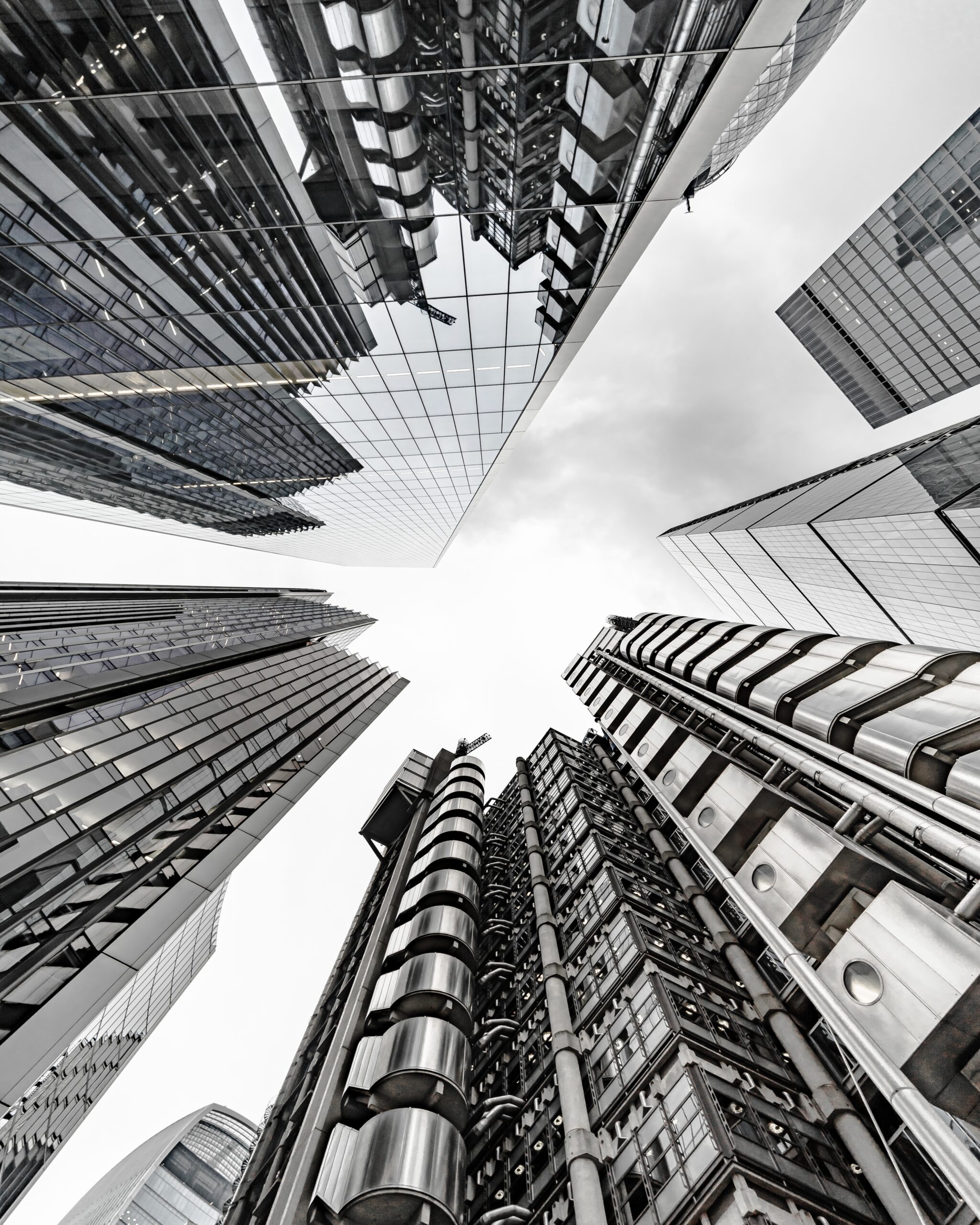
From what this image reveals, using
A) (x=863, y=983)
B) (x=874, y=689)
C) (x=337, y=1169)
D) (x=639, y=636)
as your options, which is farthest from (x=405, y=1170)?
(x=639, y=636)

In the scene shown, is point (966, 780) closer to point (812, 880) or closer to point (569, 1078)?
point (812, 880)

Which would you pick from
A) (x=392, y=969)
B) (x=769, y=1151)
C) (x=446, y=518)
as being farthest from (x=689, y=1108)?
(x=446, y=518)

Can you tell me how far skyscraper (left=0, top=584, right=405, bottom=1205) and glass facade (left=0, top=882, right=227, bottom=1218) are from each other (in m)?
31.0

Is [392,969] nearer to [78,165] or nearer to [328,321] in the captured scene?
[328,321]

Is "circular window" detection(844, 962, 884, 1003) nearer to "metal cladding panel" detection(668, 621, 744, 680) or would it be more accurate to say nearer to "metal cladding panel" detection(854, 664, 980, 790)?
"metal cladding panel" detection(854, 664, 980, 790)

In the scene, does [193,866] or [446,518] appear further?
[446,518]

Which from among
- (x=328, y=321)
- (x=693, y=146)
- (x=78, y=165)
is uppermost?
(x=693, y=146)

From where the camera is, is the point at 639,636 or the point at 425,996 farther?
the point at 639,636

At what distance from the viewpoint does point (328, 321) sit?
18.6m

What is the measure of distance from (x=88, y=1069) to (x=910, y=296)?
567 ft

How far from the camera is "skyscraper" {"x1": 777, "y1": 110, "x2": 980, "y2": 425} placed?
8444 centimetres

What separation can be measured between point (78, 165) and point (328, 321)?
7.28 meters

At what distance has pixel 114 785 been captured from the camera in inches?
900

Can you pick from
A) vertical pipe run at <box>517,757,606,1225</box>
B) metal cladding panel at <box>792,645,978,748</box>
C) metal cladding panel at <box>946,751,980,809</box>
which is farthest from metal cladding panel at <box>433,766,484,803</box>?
metal cladding panel at <box>946,751,980,809</box>
